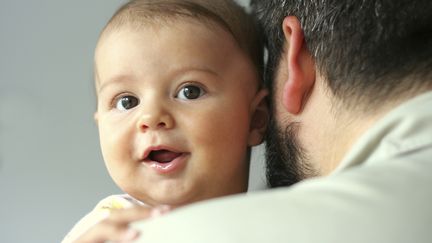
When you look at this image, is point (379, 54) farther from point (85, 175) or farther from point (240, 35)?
point (85, 175)

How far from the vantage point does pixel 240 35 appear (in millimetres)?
1030

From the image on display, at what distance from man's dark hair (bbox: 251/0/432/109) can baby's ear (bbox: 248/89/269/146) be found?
16 centimetres

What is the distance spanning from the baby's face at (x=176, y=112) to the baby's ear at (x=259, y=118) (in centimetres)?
2

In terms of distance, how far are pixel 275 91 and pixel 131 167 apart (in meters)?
0.25

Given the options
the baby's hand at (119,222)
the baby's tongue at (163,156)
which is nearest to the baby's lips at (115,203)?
the baby's tongue at (163,156)

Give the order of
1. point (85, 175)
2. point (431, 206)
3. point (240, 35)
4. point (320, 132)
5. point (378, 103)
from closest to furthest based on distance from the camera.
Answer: point (431, 206) → point (378, 103) → point (320, 132) → point (240, 35) → point (85, 175)

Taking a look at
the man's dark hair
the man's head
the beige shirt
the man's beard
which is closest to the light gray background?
the man's beard

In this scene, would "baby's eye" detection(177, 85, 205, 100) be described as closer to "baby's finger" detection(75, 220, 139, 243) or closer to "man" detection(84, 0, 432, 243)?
"man" detection(84, 0, 432, 243)

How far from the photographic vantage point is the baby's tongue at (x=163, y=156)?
0.95m

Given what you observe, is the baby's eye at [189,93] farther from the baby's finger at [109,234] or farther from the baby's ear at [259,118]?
the baby's finger at [109,234]

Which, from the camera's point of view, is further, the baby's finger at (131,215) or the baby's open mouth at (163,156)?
the baby's open mouth at (163,156)

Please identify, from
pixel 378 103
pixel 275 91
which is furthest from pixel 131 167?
pixel 378 103

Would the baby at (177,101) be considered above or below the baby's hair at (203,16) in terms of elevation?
Answer: below

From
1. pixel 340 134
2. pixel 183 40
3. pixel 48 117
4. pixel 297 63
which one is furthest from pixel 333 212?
pixel 48 117
